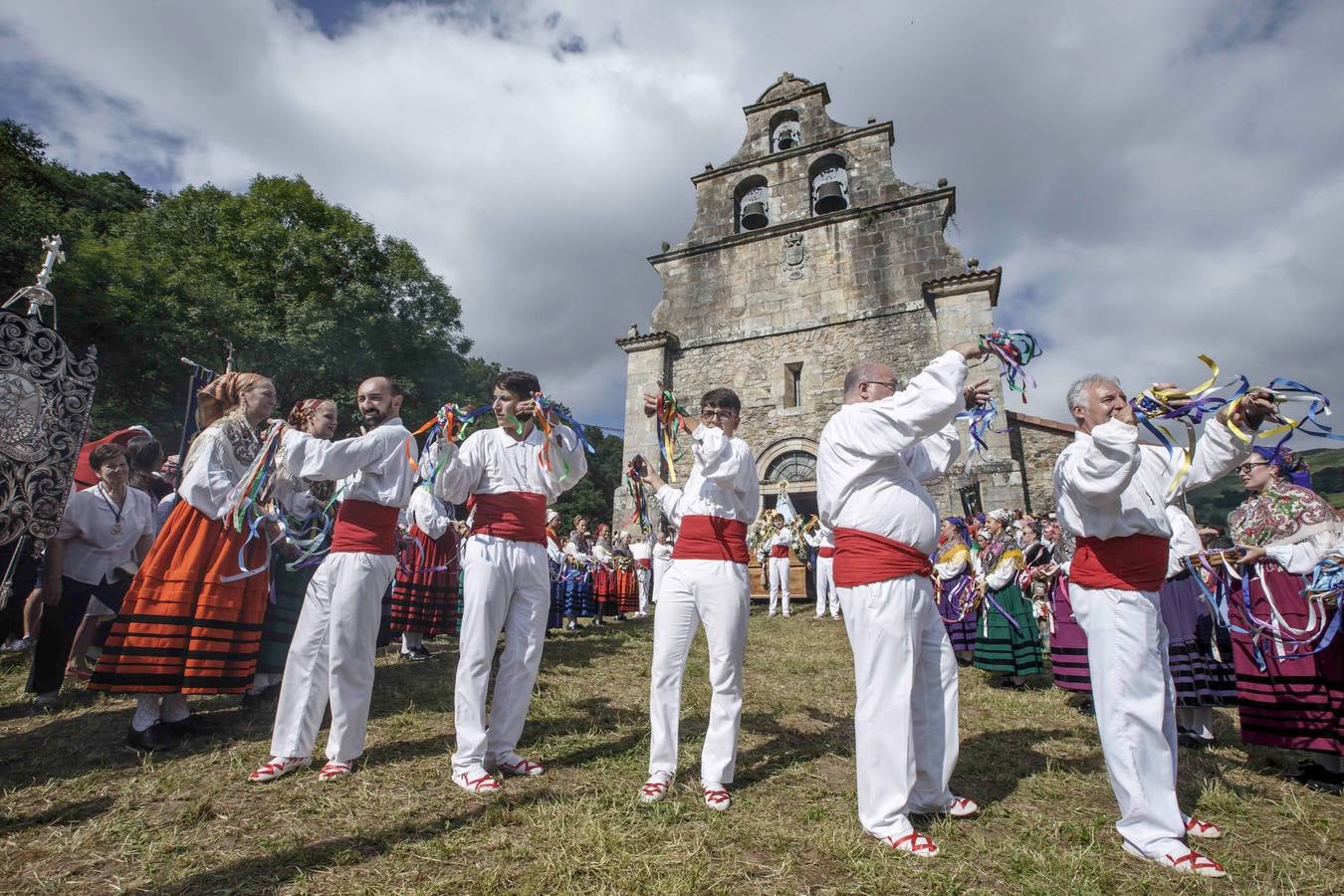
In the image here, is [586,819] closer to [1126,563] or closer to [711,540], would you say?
[711,540]

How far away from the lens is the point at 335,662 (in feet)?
10.8

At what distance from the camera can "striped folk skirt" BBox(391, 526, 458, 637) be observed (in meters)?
6.91

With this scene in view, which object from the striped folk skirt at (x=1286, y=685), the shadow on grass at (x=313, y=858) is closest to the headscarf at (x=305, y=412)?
the shadow on grass at (x=313, y=858)

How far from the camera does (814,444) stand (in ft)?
51.6

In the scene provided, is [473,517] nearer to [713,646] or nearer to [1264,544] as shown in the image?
[713,646]

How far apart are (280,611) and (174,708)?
1.32 metres

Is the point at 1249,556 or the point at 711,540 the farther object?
the point at 1249,556

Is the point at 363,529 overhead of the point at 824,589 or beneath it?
overhead

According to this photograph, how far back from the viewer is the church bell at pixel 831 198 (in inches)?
675

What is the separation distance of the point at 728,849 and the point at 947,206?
16665mm

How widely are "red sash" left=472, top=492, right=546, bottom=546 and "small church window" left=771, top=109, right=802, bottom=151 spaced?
1830cm


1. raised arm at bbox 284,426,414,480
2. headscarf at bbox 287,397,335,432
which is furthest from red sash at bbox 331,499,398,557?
headscarf at bbox 287,397,335,432

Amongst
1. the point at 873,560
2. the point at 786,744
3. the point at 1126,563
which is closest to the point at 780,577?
the point at 786,744

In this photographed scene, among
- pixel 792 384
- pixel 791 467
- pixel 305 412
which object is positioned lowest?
pixel 305 412
